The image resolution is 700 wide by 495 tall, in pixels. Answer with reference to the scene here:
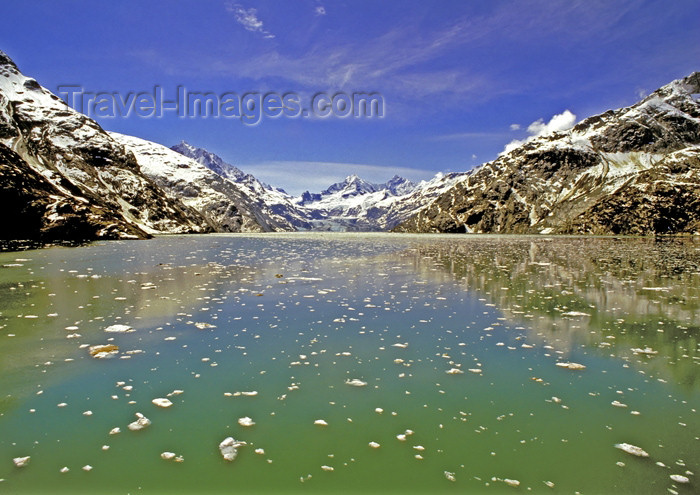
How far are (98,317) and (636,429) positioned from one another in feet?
62.6

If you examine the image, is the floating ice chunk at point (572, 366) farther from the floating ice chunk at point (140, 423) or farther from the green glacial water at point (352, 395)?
the floating ice chunk at point (140, 423)

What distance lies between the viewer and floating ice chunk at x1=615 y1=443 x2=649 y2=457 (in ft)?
23.7

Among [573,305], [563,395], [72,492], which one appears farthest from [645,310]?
[72,492]

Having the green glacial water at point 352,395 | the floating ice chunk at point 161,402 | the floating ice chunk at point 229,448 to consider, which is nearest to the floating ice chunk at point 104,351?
the green glacial water at point 352,395

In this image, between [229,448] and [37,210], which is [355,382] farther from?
[37,210]

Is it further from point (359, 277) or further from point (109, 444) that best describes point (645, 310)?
point (109, 444)

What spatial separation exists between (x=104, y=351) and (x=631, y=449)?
46.8ft

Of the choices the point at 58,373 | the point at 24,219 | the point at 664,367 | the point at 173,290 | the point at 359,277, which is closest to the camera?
the point at 58,373

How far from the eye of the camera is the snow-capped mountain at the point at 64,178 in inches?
3012

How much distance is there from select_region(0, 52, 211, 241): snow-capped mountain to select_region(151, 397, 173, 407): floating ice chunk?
3327 inches

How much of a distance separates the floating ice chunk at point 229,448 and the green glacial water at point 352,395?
4.9 inches

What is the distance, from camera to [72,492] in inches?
244

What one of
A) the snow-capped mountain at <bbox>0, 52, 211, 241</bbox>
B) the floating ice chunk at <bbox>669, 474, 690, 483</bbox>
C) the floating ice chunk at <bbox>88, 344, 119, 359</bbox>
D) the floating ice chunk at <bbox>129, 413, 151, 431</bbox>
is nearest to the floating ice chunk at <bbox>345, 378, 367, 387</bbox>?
the floating ice chunk at <bbox>129, 413, 151, 431</bbox>

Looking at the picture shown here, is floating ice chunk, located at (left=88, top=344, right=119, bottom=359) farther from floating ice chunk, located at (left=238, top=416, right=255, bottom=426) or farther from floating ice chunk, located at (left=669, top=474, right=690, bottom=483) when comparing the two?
floating ice chunk, located at (left=669, top=474, right=690, bottom=483)
